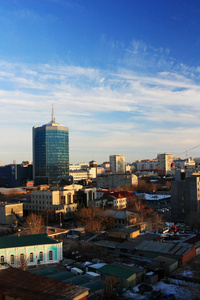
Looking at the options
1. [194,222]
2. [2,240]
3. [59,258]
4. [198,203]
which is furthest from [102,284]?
[198,203]

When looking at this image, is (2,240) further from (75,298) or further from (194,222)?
(194,222)

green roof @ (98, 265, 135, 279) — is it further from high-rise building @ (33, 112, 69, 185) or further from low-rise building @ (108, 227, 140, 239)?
high-rise building @ (33, 112, 69, 185)

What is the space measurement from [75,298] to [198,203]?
30596mm

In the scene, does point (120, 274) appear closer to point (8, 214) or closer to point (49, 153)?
point (8, 214)

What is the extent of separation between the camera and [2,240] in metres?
21.6

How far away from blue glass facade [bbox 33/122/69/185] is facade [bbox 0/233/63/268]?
80417 mm

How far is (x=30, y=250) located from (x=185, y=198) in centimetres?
2592

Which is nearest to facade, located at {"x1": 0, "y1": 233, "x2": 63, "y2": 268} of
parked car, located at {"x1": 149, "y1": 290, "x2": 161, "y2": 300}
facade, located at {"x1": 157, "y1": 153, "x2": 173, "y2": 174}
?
parked car, located at {"x1": 149, "y1": 290, "x2": 161, "y2": 300}

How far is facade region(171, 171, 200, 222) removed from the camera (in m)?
39.6

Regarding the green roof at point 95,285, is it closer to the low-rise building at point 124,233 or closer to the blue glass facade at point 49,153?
the low-rise building at point 124,233

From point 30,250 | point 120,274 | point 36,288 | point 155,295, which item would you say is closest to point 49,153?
point 30,250

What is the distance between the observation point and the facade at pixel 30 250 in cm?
2066

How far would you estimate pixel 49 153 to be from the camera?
339 ft

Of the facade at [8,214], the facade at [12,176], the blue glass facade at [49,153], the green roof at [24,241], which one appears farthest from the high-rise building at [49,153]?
Answer: the green roof at [24,241]
